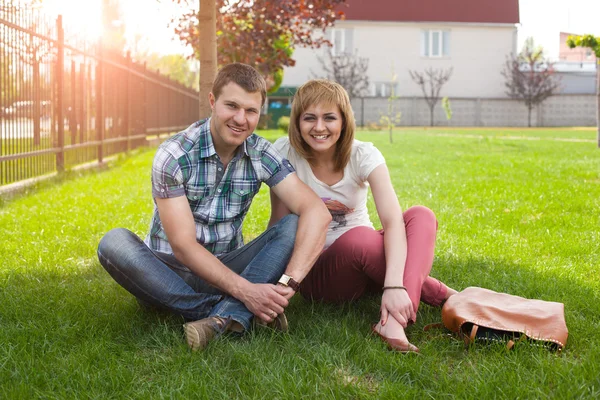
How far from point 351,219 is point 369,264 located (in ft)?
1.26

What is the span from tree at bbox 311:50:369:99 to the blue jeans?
36.1 m

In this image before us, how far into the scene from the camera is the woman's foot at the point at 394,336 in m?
3.15

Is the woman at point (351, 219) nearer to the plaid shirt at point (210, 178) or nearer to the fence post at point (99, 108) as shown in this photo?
the plaid shirt at point (210, 178)

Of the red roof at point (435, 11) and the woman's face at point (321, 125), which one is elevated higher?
the red roof at point (435, 11)

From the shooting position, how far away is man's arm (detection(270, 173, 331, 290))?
348 centimetres

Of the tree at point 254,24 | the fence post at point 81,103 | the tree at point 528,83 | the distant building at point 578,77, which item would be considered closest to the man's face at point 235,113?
the tree at point 254,24

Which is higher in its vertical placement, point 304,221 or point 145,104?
point 145,104

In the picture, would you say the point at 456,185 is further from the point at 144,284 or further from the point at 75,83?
the point at 144,284

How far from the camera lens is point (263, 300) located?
3.29m

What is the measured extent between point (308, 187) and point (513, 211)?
3987mm

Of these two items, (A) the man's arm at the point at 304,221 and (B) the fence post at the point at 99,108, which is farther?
(B) the fence post at the point at 99,108

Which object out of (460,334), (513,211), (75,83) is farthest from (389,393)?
(75,83)

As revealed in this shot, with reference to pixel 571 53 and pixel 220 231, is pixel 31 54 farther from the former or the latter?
pixel 571 53

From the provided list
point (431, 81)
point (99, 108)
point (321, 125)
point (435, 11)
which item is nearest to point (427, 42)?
point (435, 11)
